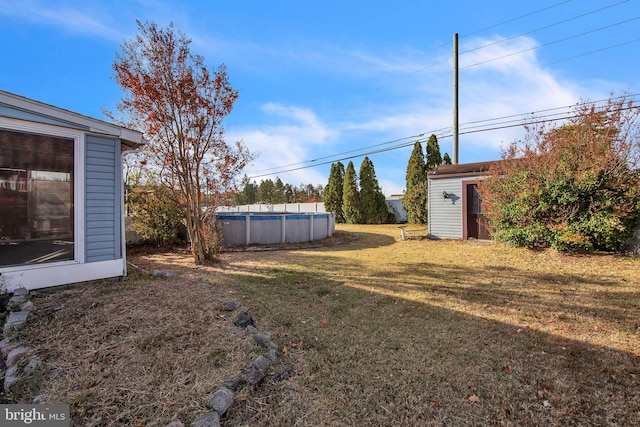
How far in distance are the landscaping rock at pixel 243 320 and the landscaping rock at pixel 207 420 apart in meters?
1.39

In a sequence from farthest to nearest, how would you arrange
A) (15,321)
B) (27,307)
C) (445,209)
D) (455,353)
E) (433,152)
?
(433,152)
(445,209)
(27,307)
(15,321)
(455,353)

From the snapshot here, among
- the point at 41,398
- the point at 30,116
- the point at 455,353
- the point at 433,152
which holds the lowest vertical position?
the point at 455,353

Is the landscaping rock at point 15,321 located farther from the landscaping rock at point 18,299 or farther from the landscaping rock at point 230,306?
the landscaping rock at point 230,306

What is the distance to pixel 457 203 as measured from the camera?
1086cm

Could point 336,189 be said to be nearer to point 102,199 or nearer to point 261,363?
point 102,199

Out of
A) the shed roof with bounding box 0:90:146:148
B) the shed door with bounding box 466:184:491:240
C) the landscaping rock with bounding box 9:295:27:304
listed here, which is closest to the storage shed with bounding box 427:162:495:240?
the shed door with bounding box 466:184:491:240

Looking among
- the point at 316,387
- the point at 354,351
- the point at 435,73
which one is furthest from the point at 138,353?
the point at 435,73

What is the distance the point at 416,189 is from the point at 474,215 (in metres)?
7.92

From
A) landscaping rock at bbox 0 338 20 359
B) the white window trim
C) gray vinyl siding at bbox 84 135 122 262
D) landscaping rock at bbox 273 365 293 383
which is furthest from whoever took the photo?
gray vinyl siding at bbox 84 135 122 262

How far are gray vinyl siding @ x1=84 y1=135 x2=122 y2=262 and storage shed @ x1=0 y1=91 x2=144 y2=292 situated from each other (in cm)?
1

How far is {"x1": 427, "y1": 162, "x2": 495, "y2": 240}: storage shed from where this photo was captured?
1033cm

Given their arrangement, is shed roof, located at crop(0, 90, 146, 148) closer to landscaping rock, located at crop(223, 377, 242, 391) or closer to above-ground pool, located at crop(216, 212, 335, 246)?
landscaping rock, located at crop(223, 377, 242, 391)

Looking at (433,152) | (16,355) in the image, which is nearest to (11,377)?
(16,355)

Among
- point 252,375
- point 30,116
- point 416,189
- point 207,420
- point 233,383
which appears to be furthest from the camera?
point 416,189
